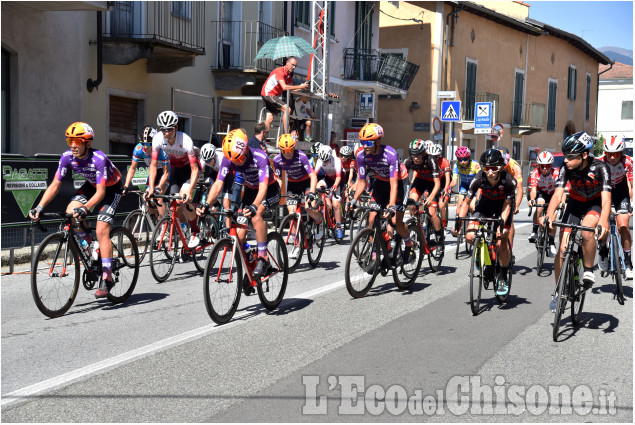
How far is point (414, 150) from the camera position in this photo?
36.4ft

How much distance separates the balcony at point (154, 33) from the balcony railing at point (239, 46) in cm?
168

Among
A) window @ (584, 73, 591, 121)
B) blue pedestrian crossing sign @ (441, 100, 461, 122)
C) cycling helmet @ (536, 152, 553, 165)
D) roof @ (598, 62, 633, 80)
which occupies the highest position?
roof @ (598, 62, 633, 80)

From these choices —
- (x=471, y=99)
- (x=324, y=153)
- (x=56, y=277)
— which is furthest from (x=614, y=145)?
(x=471, y=99)

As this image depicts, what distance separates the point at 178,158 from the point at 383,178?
2.74 m

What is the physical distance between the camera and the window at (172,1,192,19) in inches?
781

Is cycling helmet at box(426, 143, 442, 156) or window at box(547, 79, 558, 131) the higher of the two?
window at box(547, 79, 558, 131)

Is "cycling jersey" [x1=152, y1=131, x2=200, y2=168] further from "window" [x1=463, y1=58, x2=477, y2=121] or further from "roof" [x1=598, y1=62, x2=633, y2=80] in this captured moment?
"roof" [x1=598, y1=62, x2=633, y2=80]

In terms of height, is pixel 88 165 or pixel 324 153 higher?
pixel 324 153

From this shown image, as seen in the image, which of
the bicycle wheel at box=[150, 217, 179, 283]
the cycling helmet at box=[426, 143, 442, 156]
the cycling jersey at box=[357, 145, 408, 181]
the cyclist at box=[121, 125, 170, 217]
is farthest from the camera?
the cycling helmet at box=[426, 143, 442, 156]

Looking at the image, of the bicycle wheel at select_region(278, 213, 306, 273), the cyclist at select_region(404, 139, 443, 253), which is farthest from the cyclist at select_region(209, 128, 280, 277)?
the cyclist at select_region(404, 139, 443, 253)

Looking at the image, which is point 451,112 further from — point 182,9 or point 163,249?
point 163,249

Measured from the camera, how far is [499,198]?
28.6 feet

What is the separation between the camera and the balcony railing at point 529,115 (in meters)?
46.0

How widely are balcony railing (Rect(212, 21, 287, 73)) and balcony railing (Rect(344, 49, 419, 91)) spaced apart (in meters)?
8.93
